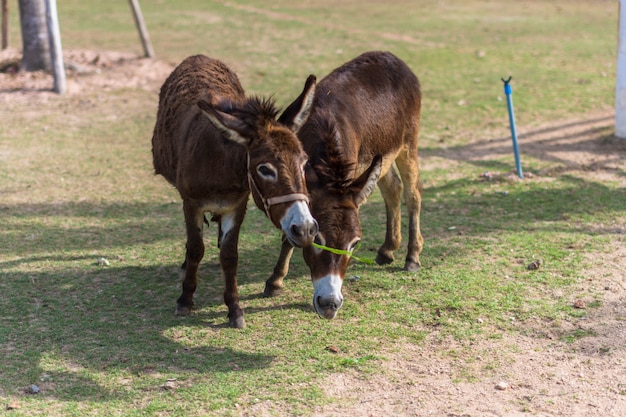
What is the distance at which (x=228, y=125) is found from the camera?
15.7 feet

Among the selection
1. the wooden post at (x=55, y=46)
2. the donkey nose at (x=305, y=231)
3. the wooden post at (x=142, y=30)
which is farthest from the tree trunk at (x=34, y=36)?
the donkey nose at (x=305, y=231)

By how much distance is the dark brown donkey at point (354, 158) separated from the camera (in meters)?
5.03

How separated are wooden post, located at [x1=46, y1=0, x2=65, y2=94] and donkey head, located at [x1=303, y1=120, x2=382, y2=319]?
7.56 metres

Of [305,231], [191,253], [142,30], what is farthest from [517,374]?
[142,30]

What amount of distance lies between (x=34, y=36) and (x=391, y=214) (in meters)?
8.43

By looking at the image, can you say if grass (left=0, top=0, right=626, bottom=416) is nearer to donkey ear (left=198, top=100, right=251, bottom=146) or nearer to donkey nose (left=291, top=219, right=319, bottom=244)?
donkey nose (left=291, top=219, right=319, bottom=244)

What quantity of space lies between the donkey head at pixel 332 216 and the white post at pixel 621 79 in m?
6.23

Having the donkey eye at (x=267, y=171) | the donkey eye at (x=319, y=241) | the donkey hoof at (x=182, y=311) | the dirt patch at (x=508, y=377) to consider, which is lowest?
the dirt patch at (x=508, y=377)

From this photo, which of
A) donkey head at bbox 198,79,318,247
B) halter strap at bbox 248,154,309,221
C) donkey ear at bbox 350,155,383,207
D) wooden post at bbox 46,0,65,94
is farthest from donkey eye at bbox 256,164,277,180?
wooden post at bbox 46,0,65,94

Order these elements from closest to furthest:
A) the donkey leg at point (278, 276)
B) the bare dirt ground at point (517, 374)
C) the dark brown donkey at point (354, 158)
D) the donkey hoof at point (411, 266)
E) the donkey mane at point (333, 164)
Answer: the bare dirt ground at point (517, 374), the dark brown donkey at point (354, 158), the donkey mane at point (333, 164), the donkey leg at point (278, 276), the donkey hoof at point (411, 266)

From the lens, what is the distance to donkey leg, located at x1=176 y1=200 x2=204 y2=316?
18.5ft

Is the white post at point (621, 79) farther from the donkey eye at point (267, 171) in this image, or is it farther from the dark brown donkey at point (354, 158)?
the donkey eye at point (267, 171)

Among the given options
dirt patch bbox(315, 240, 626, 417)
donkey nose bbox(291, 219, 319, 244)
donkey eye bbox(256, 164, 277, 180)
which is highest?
donkey eye bbox(256, 164, 277, 180)

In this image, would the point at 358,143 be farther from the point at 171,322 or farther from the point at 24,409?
the point at 24,409
